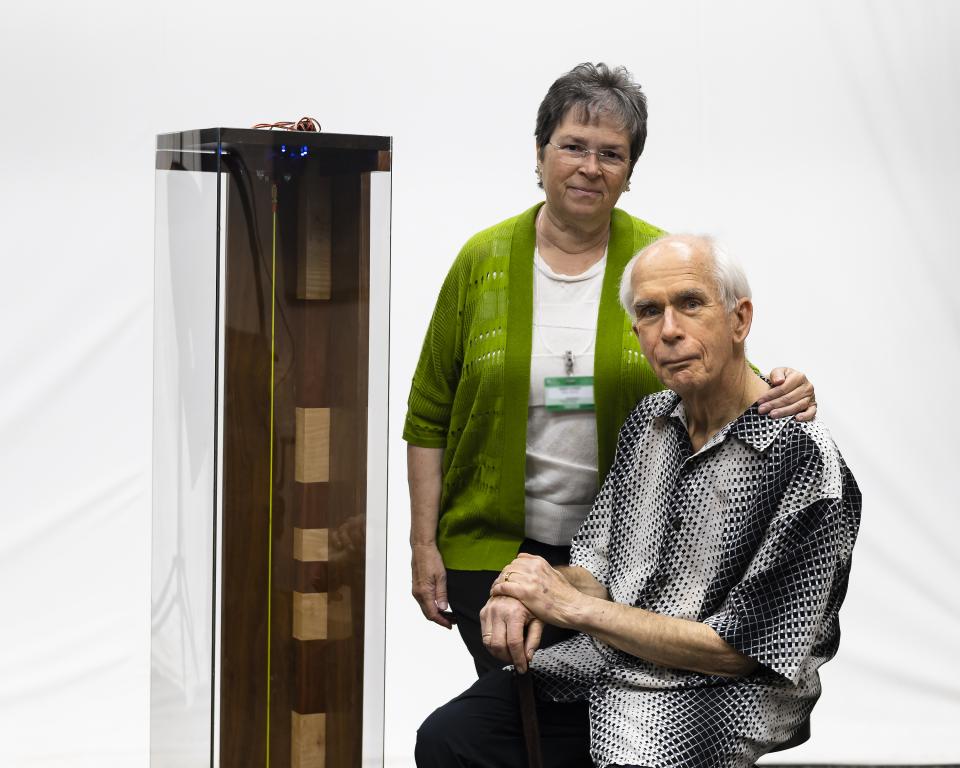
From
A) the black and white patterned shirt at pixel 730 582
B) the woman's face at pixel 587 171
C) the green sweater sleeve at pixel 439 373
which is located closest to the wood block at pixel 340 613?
the black and white patterned shirt at pixel 730 582

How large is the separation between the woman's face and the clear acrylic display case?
0.45 meters

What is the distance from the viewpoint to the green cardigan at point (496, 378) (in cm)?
247

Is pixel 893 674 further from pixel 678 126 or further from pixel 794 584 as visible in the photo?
pixel 794 584

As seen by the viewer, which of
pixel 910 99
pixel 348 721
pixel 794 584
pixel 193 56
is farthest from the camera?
pixel 910 99

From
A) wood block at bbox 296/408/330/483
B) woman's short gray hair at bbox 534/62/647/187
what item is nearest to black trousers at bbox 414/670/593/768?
wood block at bbox 296/408/330/483

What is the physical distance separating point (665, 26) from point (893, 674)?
7.19 feet

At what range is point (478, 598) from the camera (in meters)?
2.55

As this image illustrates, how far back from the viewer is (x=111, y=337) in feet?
14.1

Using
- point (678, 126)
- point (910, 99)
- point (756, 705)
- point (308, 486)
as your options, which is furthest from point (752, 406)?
point (910, 99)

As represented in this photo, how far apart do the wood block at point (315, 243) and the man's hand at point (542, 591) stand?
55 centimetres

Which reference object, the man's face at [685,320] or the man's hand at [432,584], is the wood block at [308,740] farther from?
the man's face at [685,320]

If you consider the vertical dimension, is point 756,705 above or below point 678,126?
below

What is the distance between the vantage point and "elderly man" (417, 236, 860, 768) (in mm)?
2055

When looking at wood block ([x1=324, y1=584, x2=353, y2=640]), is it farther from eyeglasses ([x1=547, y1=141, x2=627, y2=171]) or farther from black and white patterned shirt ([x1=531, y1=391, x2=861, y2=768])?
eyeglasses ([x1=547, y1=141, x2=627, y2=171])
